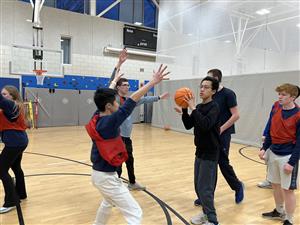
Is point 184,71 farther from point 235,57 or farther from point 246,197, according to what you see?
point 246,197

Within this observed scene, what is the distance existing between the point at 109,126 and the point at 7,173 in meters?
1.77

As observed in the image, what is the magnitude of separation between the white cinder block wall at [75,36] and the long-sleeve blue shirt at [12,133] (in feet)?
28.1

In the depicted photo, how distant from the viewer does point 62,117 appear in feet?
38.6

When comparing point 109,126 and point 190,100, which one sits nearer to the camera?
point 109,126

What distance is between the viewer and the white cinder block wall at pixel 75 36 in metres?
11.0

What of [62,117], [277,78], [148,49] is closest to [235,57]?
[277,78]

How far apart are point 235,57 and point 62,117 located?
7.08 m

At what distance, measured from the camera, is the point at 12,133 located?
3.12 meters

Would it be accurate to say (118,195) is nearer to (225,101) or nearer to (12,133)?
(12,133)

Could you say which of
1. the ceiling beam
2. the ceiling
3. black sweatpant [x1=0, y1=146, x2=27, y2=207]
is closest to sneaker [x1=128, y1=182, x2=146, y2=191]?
black sweatpant [x1=0, y1=146, x2=27, y2=207]

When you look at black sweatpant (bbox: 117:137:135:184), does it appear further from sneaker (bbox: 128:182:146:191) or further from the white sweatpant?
the white sweatpant

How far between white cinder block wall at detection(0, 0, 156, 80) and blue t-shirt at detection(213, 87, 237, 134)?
936 centimetres

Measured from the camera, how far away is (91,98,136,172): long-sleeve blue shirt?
2.03m

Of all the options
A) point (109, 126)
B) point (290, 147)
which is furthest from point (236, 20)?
point (109, 126)
